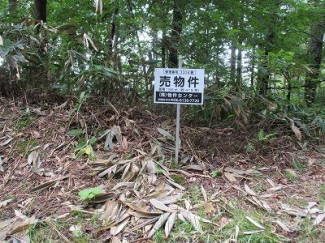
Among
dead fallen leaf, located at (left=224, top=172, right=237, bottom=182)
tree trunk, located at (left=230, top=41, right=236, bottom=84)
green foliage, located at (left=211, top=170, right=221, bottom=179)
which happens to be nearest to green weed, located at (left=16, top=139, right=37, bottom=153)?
green foliage, located at (left=211, top=170, right=221, bottom=179)

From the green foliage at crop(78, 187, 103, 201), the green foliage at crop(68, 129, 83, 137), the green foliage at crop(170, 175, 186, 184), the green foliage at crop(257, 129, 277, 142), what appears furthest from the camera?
the green foliage at crop(257, 129, 277, 142)

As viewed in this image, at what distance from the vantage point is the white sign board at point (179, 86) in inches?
130

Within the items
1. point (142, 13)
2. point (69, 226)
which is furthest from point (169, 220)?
point (142, 13)

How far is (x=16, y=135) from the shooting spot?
12.3ft

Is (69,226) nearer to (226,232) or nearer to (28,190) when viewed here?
(28,190)

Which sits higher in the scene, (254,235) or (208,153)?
(208,153)

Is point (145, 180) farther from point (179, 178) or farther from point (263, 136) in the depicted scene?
point (263, 136)

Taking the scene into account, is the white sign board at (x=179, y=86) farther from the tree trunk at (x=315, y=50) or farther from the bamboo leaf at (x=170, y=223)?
the tree trunk at (x=315, y=50)

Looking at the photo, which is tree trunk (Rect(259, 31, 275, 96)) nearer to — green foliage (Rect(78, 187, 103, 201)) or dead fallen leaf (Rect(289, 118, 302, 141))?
dead fallen leaf (Rect(289, 118, 302, 141))

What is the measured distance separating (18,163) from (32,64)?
1.91 m

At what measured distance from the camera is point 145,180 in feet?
9.88

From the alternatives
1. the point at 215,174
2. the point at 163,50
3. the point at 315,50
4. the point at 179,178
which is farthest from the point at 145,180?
the point at 315,50

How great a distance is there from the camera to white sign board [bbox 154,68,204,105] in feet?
10.8

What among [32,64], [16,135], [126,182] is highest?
[32,64]
